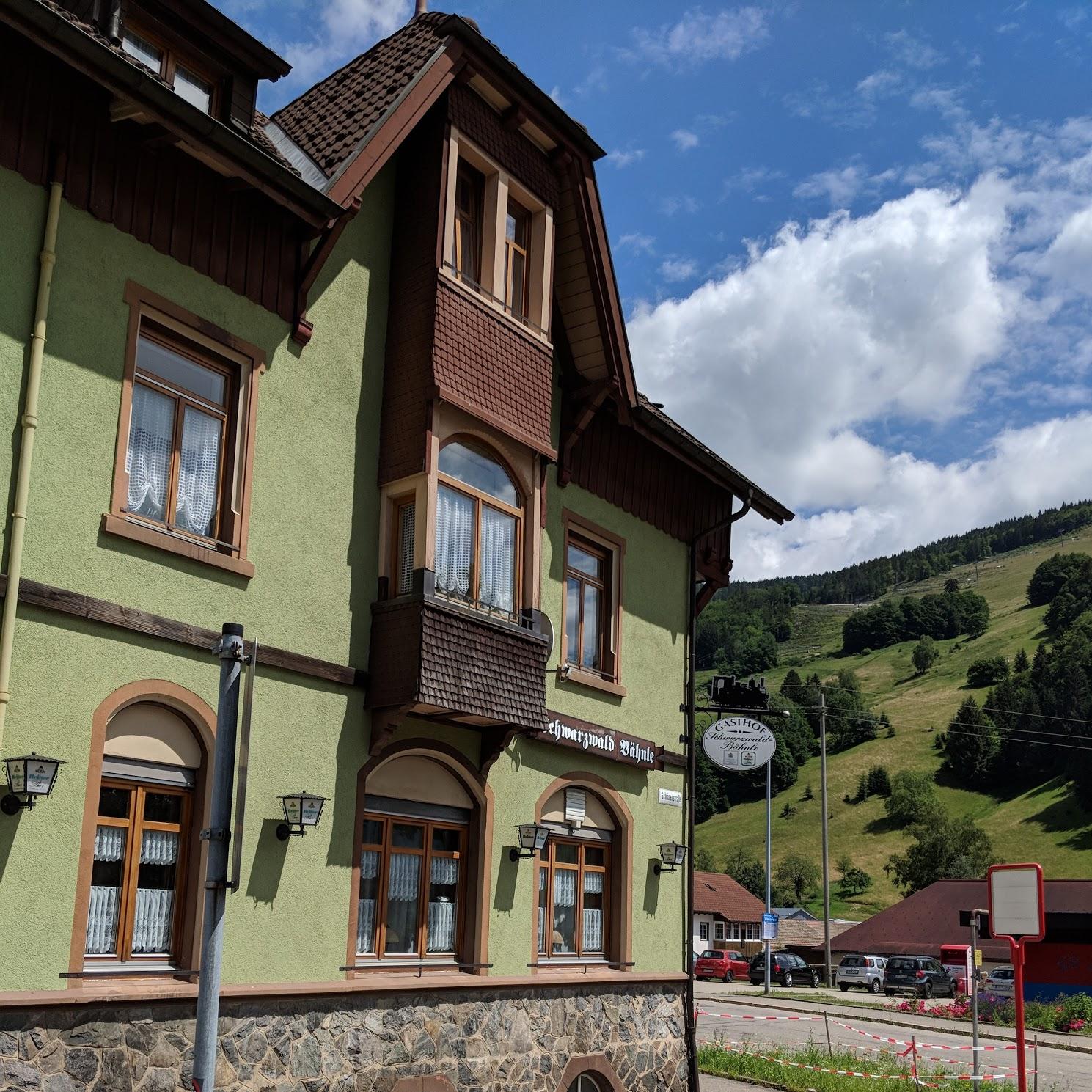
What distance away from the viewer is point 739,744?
61.0 ft

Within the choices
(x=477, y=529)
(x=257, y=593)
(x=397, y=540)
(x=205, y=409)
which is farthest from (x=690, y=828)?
(x=205, y=409)

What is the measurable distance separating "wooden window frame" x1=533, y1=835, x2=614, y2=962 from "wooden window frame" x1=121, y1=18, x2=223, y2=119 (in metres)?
9.00

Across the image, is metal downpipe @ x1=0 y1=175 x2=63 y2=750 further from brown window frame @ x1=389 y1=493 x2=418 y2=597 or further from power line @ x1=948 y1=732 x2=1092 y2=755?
power line @ x1=948 y1=732 x2=1092 y2=755

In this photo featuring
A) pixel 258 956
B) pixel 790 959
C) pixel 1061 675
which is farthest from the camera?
pixel 1061 675

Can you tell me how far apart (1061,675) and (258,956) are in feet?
456

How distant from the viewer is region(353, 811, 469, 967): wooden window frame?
1295 centimetres

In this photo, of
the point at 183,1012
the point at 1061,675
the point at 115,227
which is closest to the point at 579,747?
the point at 183,1012

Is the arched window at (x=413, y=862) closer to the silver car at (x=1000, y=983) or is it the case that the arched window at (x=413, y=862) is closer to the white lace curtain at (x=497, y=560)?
the white lace curtain at (x=497, y=560)

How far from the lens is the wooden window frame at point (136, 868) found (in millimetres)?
10484

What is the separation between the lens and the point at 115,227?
11.0 m

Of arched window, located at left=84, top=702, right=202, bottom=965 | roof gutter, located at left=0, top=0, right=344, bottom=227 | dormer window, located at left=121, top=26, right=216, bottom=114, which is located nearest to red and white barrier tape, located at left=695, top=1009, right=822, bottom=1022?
arched window, located at left=84, top=702, right=202, bottom=965

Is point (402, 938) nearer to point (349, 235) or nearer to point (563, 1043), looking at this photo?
point (563, 1043)

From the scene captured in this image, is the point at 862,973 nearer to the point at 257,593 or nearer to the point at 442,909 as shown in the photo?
the point at 442,909

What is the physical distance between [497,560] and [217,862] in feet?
23.5
